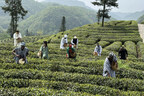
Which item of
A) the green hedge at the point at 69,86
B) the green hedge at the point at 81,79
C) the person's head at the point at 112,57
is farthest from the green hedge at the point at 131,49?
the green hedge at the point at 69,86

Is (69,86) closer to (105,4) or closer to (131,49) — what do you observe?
(131,49)

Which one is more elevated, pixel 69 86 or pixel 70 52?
pixel 70 52

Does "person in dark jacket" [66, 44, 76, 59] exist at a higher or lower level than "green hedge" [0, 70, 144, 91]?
higher

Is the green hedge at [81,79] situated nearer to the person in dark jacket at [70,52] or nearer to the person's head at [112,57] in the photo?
the person's head at [112,57]

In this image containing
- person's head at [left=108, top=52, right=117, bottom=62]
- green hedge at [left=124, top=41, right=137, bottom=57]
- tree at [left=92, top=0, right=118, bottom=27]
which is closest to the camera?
person's head at [left=108, top=52, right=117, bottom=62]

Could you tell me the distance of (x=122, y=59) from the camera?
15094mm

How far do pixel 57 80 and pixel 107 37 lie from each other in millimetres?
28319

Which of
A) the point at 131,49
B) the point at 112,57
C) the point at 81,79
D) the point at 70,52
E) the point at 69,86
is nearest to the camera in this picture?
the point at 69,86

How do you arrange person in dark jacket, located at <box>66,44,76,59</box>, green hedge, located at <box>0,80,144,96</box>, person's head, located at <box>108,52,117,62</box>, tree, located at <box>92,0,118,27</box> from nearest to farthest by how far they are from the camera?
green hedge, located at <box>0,80,144,96</box> → person's head, located at <box>108,52,117,62</box> → person in dark jacket, located at <box>66,44,76,59</box> → tree, located at <box>92,0,118,27</box>

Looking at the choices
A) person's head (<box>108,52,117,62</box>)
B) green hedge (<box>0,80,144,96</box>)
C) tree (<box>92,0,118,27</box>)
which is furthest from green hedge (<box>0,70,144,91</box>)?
tree (<box>92,0,118,27</box>)

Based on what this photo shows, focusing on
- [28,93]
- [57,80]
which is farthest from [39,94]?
[57,80]

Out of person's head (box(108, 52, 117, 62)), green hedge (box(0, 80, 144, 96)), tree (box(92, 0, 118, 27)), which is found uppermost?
tree (box(92, 0, 118, 27))

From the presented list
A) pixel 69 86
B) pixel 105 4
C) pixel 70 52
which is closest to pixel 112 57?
pixel 69 86

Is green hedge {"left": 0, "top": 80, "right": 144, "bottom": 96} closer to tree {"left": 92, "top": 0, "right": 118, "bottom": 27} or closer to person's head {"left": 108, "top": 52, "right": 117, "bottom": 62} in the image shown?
person's head {"left": 108, "top": 52, "right": 117, "bottom": 62}
